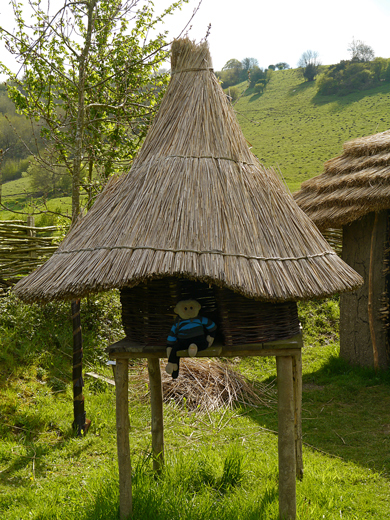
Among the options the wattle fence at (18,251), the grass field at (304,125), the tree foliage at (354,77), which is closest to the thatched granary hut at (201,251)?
the wattle fence at (18,251)

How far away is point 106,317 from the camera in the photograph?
7629 mm

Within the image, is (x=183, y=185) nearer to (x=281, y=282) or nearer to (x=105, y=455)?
(x=281, y=282)

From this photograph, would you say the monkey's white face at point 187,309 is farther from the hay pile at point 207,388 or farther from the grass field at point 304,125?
the grass field at point 304,125

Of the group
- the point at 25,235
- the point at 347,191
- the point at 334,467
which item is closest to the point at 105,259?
the point at 334,467

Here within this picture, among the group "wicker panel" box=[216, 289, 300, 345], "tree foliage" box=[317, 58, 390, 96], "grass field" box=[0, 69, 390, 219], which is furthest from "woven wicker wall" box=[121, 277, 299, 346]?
"tree foliage" box=[317, 58, 390, 96]

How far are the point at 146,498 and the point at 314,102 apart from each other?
52349mm

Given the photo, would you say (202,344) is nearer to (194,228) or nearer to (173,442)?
(194,228)

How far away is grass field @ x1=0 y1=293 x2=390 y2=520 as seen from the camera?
317 centimetres

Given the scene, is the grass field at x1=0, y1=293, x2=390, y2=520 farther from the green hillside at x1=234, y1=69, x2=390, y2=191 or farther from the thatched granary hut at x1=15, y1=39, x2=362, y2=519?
the green hillside at x1=234, y1=69, x2=390, y2=191

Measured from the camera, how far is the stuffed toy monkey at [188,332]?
2535 mm

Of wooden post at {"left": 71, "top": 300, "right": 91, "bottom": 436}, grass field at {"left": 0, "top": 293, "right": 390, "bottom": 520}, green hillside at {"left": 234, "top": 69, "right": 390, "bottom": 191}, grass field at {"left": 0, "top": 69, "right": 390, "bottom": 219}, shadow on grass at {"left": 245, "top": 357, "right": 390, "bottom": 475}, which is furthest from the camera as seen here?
green hillside at {"left": 234, "top": 69, "right": 390, "bottom": 191}

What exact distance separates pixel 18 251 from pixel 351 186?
6530mm

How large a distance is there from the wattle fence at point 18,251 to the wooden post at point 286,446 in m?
6.38

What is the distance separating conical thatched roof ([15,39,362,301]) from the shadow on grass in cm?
273
